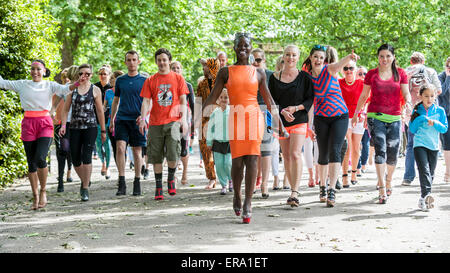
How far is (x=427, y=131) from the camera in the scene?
9.00 m

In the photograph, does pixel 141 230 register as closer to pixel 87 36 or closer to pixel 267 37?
pixel 87 36

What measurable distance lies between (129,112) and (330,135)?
137 inches

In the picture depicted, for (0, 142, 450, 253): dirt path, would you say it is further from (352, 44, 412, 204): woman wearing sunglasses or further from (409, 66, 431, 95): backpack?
(409, 66, 431, 95): backpack

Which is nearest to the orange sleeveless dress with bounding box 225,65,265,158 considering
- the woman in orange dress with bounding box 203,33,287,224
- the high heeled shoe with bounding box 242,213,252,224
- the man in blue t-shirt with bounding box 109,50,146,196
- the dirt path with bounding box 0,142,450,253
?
the woman in orange dress with bounding box 203,33,287,224

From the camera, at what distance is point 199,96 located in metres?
11.4

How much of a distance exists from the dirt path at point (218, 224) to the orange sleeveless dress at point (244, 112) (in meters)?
0.92

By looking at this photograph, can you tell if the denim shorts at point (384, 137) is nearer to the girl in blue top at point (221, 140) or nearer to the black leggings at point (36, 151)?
the girl in blue top at point (221, 140)

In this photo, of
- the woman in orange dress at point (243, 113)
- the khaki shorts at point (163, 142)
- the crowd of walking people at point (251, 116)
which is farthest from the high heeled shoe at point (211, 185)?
the woman in orange dress at point (243, 113)

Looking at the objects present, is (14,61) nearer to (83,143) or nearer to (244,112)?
(83,143)

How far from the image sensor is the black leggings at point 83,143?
34.0ft

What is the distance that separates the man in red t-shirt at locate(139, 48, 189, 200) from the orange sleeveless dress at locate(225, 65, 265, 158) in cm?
243

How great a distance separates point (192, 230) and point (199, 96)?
176 inches

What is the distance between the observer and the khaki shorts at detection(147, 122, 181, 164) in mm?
10250

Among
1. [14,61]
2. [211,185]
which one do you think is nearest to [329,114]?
[211,185]
